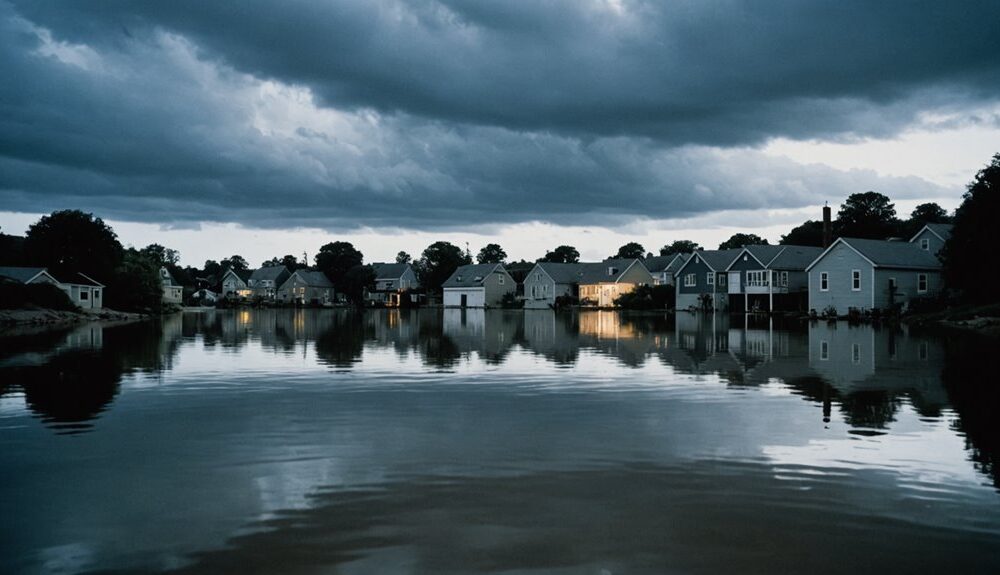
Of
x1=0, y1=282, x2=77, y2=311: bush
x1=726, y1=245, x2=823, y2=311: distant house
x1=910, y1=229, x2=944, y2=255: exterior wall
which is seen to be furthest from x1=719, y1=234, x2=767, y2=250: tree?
x1=0, y1=282, x2=77, y2=311: bush

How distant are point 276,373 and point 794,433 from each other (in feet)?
43.9

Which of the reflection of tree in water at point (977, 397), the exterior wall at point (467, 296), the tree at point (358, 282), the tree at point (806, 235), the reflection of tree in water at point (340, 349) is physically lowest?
the reflection of tree in water at point (977, 397)

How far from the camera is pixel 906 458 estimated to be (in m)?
9.91

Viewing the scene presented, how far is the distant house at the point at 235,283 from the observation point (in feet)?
531

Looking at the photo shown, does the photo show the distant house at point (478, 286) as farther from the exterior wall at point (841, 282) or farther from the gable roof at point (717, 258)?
the exterior wall at point (841, 282)

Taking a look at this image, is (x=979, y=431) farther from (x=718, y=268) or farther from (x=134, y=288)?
(x=134, y=288)

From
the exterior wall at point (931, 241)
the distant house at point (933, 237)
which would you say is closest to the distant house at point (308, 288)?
the exterior wall at point (931, 241)

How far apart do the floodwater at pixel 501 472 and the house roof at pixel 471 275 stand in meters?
93.6

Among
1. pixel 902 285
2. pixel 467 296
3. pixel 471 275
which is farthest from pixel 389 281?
pixel 902 285

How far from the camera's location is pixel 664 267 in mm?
112062

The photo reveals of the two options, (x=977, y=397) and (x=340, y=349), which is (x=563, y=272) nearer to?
(x=340, y=349)

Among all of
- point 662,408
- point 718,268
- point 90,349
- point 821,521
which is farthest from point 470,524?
point 718,268

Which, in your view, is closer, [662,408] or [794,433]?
[794,433]

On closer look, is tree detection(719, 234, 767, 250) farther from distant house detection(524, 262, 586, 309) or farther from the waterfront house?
the waterfront house
